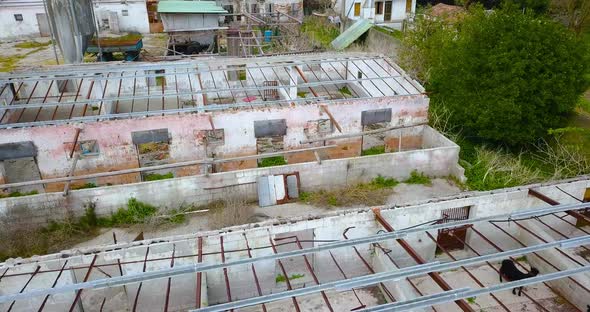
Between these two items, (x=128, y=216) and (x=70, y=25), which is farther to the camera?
(x=70, y=25)

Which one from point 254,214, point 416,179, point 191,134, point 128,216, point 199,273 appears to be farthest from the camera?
point 416,179

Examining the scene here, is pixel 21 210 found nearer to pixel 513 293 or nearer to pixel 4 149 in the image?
pixel 4 149

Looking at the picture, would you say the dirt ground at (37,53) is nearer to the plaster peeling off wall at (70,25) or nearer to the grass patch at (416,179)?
the plaster peeling off wall at (70,25)

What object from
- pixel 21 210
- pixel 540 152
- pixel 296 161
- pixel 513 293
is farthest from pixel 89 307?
pixel 540 152

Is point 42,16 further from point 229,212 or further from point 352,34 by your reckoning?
point 229,212

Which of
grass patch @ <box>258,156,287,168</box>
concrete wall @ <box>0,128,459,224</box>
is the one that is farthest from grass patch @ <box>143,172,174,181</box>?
grass patch @ <box>258,156,287,168</box>

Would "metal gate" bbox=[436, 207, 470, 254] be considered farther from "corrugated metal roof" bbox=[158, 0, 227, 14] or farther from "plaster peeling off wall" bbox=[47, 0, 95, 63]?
"corrugated metal roof" bbox=[158, 0, 227, 14]

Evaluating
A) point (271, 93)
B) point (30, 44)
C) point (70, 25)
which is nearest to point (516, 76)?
point (271, 93)
